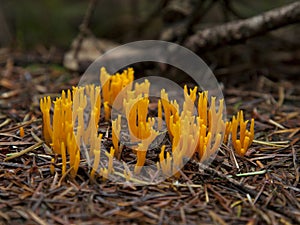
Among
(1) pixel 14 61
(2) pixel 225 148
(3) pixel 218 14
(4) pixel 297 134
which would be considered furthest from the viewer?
(3) pixel 218 14

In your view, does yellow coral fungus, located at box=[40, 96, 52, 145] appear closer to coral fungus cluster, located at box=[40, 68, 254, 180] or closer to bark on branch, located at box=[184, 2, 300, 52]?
coral fungus cluster, located at box=[40, 68, 254, 180]

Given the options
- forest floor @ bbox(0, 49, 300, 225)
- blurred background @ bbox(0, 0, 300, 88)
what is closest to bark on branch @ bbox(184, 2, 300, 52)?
blurred background @ bbox(0, 0, 300, 88)

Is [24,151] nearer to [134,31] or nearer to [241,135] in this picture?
[241,135]

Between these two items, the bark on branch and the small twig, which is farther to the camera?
the bark on branch

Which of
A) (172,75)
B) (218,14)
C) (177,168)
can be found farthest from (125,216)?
(218,14)

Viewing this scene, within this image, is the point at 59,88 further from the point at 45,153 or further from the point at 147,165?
the point at 147,165

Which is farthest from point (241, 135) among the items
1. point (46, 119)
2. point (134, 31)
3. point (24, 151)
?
point (134, 31)
